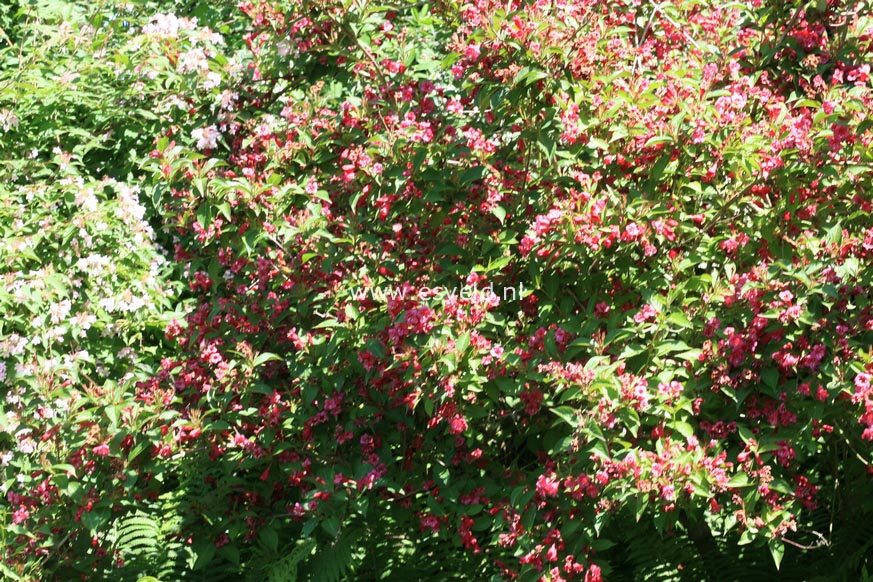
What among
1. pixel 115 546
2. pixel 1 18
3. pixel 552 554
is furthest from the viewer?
pixel 1 18

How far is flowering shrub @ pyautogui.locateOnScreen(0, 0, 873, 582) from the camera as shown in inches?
124

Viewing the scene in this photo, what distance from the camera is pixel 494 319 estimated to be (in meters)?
3.35

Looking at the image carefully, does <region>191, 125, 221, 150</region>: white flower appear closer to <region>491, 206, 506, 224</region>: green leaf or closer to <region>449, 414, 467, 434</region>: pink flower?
<region>491, 206, 506, 224</region>: green leaf

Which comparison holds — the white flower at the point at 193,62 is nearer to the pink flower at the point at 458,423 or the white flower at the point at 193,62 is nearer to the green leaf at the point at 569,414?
the pink flower at the point at 458,423

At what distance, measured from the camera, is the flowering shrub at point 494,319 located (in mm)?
3152

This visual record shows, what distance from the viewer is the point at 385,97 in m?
3.80

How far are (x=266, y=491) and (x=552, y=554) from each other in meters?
1.09

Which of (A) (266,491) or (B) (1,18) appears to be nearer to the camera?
(A) (266,491)

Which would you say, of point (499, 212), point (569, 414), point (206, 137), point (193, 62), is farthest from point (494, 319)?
point (193, 62)

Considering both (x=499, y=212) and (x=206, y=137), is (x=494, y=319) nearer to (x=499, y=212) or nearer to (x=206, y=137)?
(x=499, y=212)

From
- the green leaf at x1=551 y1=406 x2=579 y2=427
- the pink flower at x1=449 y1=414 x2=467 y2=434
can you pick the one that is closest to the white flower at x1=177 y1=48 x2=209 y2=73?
the pink flower at x1=449 y1=414 x2=467 y2=434

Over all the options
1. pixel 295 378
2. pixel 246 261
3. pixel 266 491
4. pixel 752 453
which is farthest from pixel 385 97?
pixel 752 453

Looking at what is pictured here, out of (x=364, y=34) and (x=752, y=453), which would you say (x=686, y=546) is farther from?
(x=364, y=34)

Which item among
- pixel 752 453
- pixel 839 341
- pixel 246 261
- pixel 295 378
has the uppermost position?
pixel 246 261
